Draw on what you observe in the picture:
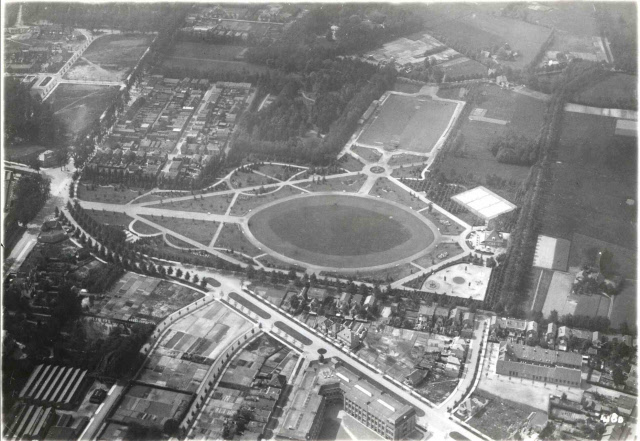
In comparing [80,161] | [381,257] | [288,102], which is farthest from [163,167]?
[381,257]

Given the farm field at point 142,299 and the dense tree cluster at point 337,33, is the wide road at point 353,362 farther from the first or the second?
the dense tree cluster at point 337,33

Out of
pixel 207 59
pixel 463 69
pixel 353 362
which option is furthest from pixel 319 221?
pixel 463 69

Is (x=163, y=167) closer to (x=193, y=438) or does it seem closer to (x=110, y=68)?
(x=110, y=68)

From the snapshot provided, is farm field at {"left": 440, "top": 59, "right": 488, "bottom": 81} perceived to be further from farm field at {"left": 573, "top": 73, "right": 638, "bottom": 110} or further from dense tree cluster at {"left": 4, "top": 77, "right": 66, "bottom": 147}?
dense tree cluster at {"left": 4, "top": 77, "right": 66, "bottom": 147}

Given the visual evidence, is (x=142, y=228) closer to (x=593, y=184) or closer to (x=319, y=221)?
(x=319, y=221)

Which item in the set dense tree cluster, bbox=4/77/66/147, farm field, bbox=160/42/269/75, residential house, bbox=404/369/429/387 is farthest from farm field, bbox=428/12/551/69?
residential house, bbox=404/369/429/387

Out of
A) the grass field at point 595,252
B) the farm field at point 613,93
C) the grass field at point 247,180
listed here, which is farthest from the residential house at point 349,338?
the farm field at point 613,93
